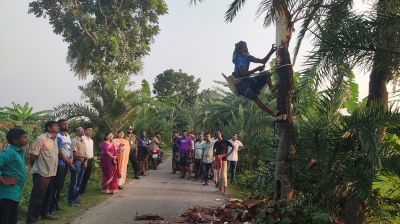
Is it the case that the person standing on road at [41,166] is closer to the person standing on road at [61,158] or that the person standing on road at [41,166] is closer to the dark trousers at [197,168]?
the person standing on road at [61,158]

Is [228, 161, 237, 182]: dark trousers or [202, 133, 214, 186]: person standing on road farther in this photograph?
[228, 161, 237, 182]: dark trousers

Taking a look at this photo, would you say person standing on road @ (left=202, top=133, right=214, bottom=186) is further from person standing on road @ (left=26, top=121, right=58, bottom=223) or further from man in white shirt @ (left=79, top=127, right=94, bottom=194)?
person standing on road @ (left=26, top=121, right=58, bottom=223)

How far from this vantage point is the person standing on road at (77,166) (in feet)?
32.7

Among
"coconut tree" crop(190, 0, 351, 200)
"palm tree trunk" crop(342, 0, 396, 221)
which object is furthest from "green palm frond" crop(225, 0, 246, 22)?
"palm tree trunk" crop(342, 0, 396, 221)

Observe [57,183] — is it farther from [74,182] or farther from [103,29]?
[103,29]

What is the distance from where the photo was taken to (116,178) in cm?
1244

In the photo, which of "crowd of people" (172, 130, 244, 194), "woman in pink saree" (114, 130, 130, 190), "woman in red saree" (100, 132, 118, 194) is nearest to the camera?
"woman in red saree" (100, 132, 118, 194)

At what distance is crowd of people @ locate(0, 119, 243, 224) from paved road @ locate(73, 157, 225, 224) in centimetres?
57

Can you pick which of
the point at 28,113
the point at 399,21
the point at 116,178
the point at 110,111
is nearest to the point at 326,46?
the point at 399,21

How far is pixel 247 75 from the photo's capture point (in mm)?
7887

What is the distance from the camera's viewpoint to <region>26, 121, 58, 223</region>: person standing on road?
25.6ft

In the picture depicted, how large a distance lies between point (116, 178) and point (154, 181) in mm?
3197

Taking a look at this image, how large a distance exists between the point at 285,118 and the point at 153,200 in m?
4.78

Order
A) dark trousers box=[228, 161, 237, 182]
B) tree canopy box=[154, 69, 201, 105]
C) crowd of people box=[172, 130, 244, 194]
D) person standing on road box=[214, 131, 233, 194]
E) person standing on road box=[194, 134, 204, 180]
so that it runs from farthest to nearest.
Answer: tree canopy box=[154, 69, 201, 105] < person standing on road box=[194, 134, 204, 180] < dark trousers box=[228, 161, 237, 182] < crowd of people box=[172, 130, 244, 194] < person standing on road box=[214, 131, 233, 194]
